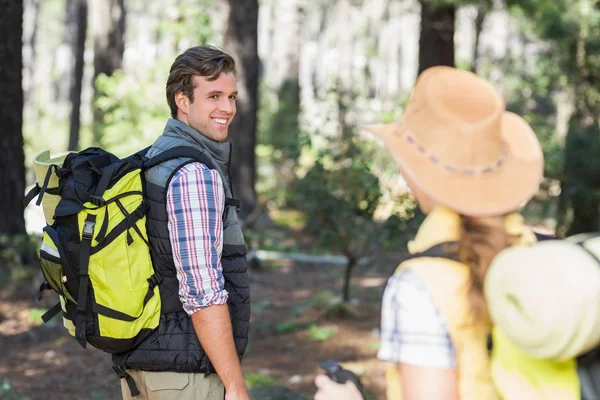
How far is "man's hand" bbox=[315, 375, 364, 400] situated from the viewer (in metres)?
1.98

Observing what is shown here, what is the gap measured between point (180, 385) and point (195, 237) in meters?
0.51

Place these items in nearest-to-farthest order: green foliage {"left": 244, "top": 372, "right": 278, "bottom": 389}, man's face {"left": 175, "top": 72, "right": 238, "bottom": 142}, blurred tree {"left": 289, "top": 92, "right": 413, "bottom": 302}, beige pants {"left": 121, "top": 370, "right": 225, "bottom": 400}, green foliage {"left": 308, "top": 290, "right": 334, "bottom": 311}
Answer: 1. beige pants {"left": 121, "top": 370, "right": 225, "bottom": 400}
2. man's face {"left": 175, "top": 72, "right": 238, "bottom": 142}
3. green foliage {"left": 244, "top": 372, "right": 278, "bottom": 389}
4. blurred tree {"left": 289, "top": 92, "right": 413, "bottom": 302}
5. green foliage {"left": 308, "top": 290, "right": 334, "bottom": 311}

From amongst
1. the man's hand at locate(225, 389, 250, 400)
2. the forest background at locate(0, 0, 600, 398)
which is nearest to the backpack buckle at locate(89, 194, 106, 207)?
the man's hand at locate(225, 389, 250, 400)

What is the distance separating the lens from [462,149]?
6.06ft

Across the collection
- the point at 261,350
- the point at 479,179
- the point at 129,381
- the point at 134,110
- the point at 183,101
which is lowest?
the point at 261,350

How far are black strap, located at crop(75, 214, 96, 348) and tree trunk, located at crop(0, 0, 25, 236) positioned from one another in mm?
6237

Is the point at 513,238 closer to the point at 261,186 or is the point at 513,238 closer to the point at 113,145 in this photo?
the point at 113,145

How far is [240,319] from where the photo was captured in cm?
293

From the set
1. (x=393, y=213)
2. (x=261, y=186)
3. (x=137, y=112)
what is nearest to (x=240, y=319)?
(x=393, y=213)

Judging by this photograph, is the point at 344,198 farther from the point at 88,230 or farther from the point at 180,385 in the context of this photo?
the point at 88,230

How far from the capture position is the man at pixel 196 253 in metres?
2.69

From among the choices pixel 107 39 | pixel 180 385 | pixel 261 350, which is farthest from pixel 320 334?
pixel 107 39

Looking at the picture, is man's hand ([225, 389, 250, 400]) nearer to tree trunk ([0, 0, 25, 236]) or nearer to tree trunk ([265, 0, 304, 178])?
tree trunk ([0, 0, 25, 236])

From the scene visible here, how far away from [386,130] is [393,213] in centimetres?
617
